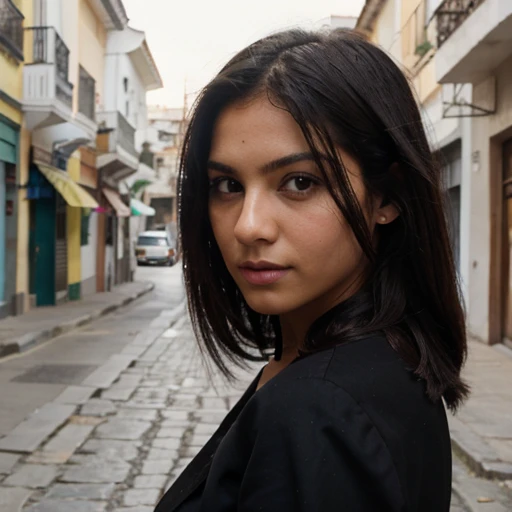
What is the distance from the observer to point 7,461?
16.0 ft

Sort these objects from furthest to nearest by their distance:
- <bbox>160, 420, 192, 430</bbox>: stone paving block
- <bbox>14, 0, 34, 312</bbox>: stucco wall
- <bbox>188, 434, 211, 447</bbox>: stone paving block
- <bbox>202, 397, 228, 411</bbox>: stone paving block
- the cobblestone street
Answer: <bbox>14, 0, 34, 312</bbox>: stucco wall, <bbox>202, 397, 228, 411</bbox>: stone paving block, <bbox>160, 420, 192, 430</bbox>: stone paving block, <bbox>188, 434, 211, 447</bbox>: stone paving block, the cobblestone street

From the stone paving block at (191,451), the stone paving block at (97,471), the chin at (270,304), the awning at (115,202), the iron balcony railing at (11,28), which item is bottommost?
the stone paving block at (97,471)

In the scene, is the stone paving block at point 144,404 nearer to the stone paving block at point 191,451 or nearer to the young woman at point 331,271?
the stone paving block at point 191,451

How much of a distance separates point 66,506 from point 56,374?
429cm

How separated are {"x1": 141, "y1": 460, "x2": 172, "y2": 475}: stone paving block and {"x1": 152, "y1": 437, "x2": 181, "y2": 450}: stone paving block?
320 mm

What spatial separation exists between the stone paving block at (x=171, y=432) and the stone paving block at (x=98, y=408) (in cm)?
76

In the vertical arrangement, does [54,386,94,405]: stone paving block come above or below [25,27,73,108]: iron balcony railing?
A: below

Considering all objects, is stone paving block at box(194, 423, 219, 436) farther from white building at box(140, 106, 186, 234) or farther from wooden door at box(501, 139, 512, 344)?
white building at box(140, 106, 186, 234)

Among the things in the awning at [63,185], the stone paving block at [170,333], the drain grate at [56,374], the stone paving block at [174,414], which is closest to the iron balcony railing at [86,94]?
the awning at [63,185]

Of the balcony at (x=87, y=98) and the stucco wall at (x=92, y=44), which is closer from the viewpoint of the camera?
the balcony at (x=87, y=98)

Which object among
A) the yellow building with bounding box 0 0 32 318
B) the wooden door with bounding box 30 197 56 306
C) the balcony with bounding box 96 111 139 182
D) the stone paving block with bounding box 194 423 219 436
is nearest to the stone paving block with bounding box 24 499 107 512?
the stone paving block with bounding box 194 423 219 436

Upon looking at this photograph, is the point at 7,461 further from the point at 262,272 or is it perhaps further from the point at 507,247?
the point at 507,247

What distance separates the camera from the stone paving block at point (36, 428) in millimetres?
5195

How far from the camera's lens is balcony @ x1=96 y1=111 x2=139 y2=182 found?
2069cm
